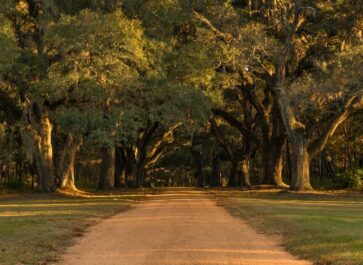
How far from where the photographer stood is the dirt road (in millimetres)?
10266

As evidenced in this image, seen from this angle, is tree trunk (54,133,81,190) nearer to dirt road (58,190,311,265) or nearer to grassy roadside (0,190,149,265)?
grassy roadside (0,190,149,265)

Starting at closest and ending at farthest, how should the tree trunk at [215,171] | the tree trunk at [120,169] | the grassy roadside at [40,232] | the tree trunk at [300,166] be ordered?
1. the grassy roadside at [40,232]
2. the tree trunk at [300,166]
3. the tree trunk at [120,169]
4. the tree trunk at [215,171]

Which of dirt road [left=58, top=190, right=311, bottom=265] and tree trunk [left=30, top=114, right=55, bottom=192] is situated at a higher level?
tree trunk [left=30, top=114, right=55, bottom=192]

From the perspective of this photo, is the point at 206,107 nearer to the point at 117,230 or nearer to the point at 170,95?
the point at 170,95

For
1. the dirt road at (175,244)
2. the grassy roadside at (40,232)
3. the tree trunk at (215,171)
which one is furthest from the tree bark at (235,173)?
the dirt road at (175,244)

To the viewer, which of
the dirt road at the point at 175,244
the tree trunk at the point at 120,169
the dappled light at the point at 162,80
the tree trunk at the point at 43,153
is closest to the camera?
the dirt road at the point at 175,244

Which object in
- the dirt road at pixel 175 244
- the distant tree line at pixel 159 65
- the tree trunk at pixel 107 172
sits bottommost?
the dirt road at pixel 175 244

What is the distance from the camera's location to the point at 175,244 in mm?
12188

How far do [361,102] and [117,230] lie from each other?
21792 millimetres

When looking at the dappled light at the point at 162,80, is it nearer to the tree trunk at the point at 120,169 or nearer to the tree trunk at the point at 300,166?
the tree trunk at the point at 300,166

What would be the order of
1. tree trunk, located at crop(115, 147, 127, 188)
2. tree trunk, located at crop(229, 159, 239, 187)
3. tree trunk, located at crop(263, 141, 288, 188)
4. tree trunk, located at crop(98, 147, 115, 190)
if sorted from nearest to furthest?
tree trunk, located at crop(98, 147, 115, 190)
tree trunk, located at crop(263, 141, 288, 188)
tree trunk, located at crop(115, 147, 127, 188)
tree trunk, located at crop(229, 159, 239, 187)

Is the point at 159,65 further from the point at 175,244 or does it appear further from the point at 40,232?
the point at 175,244

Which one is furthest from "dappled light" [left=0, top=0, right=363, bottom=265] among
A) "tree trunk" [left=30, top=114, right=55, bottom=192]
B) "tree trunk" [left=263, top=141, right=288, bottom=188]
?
"tree trunk" [left=263, top=141, right=288, bottom=188]

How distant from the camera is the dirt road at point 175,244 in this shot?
33.7 ft
